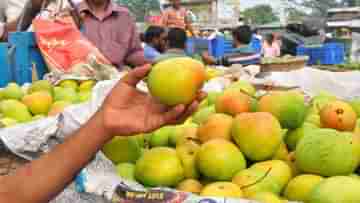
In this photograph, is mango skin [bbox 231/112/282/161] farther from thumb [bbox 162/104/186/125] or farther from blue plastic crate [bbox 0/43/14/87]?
blue plastic crate [bbox 0/43/14/87]

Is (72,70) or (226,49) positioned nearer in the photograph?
(72,70)

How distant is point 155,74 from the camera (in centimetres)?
132

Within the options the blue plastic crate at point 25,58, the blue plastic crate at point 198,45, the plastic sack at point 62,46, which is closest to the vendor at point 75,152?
the plastic sack at point 62,46

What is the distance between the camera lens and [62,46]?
326cm

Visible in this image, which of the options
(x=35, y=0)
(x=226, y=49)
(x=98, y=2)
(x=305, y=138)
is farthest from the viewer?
(x=226, y=49)

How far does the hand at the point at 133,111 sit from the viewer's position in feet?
3.84

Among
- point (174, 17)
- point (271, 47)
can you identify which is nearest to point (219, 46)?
point (271, 47)

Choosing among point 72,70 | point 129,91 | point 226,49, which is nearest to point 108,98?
point 129,91

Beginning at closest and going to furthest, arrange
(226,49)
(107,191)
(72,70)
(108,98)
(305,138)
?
(108,98)
(107,191)
(305,138)
(72,70)
(226,49)

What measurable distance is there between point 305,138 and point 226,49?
8.51 meters

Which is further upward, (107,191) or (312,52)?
(107,191)

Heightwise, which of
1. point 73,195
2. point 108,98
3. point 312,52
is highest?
point 108,98

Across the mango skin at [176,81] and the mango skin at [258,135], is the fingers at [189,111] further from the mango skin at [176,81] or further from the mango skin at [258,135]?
the mango skin at [258,135]

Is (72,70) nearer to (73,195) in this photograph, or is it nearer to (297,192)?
(73,195)
